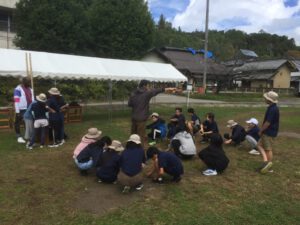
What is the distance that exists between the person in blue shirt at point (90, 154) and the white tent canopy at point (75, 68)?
19.0ft

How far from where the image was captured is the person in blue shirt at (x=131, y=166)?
5.28 m

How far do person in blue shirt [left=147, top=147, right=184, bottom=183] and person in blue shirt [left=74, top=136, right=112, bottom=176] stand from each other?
0.97m

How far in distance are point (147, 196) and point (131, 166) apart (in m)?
0.58

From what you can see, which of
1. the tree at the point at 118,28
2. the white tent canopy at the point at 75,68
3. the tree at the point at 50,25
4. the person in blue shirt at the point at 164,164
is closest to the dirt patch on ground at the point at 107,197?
the person in blue shirt at the point at 164,164

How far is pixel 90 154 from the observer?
611 centimetres

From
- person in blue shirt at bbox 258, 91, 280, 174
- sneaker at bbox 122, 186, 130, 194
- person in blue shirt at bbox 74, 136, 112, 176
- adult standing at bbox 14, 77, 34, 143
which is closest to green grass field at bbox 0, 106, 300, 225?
sneaker at bbox 122, 186, 130, 194

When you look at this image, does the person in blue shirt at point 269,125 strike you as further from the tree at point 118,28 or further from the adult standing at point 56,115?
the tree at point 118,28

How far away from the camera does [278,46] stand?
9212 cm

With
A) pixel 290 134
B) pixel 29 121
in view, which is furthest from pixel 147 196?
pixel 290 134

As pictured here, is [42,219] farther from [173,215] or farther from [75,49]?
[75,49]

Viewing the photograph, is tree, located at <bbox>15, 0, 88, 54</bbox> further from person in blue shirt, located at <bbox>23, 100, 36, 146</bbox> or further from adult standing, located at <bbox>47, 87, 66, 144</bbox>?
person in blue shirt, located at <bbox>23, 100, 36, 146</bbox>

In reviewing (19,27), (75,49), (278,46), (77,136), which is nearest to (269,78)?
(75,49)

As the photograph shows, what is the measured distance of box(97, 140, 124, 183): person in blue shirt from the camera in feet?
18.3

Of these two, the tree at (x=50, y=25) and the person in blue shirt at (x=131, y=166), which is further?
the tree at (x=50, y=25)
